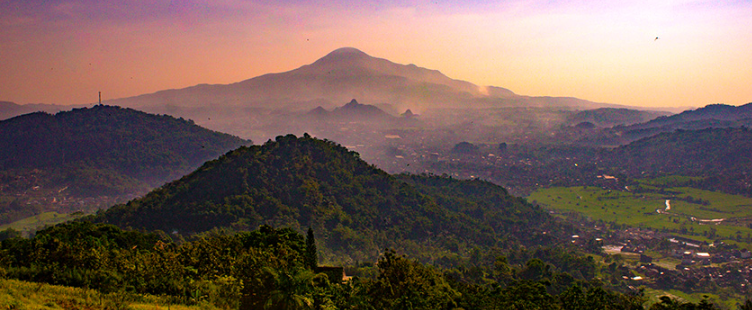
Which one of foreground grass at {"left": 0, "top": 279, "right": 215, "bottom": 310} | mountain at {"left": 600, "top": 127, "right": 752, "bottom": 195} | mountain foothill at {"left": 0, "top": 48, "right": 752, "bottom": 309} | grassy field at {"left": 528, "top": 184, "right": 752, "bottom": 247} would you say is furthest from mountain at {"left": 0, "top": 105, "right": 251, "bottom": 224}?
mountain at {"left": 600, "top": 127, "right": 752, "bottom": 195}

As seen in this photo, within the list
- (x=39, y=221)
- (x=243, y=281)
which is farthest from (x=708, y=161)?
(x=39, y=221)

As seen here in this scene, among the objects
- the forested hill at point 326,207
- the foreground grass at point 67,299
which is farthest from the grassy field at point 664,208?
the foreground grass at point 67,299

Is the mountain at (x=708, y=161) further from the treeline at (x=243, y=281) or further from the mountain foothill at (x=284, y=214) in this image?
the treeline at (x=243, y=281)

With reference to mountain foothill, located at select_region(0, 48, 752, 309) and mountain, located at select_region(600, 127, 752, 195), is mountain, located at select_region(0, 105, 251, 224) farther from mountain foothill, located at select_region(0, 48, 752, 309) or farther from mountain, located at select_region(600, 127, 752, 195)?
mountain, located at select_region(600, 127, 752, 195)

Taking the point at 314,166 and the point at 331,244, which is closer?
the point at 331,244

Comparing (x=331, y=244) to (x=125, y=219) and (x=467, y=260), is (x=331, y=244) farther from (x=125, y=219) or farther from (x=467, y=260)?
(x=125, y=219)

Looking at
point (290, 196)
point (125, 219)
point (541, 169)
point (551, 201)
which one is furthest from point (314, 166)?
point (541, 169)

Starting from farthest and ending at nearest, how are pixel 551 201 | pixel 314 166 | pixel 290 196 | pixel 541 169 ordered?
pixel 541 169, pixel 551 201, pixel 314 166, pixel 290 196
